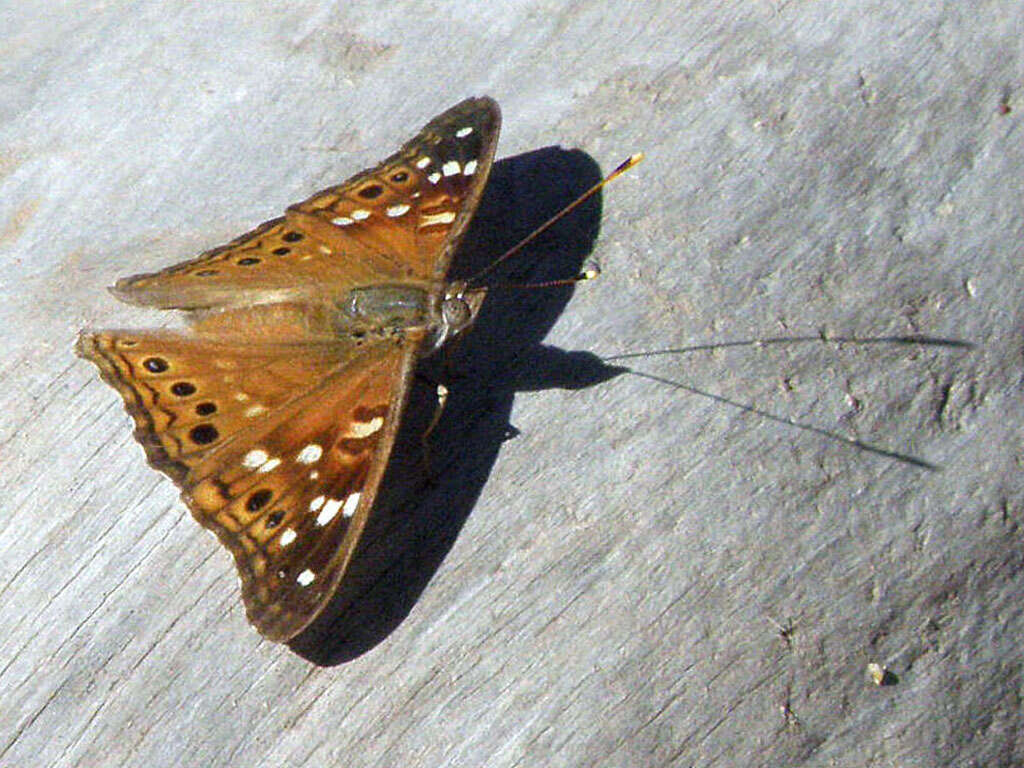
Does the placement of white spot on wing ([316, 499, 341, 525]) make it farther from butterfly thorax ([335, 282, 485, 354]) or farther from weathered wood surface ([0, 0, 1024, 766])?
butterfly thorax ([335, 282, 485, 354])

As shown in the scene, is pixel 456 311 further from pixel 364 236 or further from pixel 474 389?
pixel 364 236

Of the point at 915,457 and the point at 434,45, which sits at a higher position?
the point at 434,45

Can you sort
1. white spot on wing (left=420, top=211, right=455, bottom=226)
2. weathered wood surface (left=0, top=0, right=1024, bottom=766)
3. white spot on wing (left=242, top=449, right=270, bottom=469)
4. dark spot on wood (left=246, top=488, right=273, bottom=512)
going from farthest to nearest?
white spot on wing (left=420, top=211, right=455, bottom=226) → white spot on wing (left=242, top=449, right=270, bottom=469) → dark spot on wood (left=246, top=488, right=273, bottom=512) → weathered wood surface (left=0, top=0, right=1024, bottom=766)

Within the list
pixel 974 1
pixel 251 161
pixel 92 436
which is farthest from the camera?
→ pixel 251 161

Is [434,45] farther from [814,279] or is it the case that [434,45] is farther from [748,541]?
[748,541]

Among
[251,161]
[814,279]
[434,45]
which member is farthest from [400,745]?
[434,45]

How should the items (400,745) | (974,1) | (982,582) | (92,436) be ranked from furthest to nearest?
(974,1)
(92,436)
(982,582)
(400,745)

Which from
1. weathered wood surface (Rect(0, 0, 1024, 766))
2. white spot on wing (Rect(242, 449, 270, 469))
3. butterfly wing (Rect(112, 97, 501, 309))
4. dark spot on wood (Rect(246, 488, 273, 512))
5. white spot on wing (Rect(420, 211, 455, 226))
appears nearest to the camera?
weathered wood surface (Rect(0, 0, 1024, 766))

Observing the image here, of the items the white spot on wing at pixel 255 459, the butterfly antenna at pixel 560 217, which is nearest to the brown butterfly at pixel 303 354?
the white spot on wing at pixel 255 459

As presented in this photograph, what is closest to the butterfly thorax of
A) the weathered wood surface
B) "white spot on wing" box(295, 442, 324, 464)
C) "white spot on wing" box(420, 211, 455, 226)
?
the weathered wood surface
